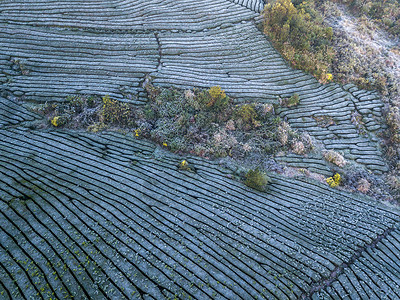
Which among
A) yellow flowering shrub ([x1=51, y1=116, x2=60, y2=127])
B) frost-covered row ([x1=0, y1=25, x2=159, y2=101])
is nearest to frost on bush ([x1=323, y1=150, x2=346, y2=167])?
frost-covered row ([x1=0, y1=25, x2=159, y2=101])

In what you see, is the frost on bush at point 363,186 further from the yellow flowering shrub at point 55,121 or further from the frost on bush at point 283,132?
the yellow flowering shrub at point 55,121

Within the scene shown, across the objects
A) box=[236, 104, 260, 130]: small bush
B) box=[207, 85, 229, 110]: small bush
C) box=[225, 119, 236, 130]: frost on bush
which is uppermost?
box=[207, 85, 229, 110]: small bush

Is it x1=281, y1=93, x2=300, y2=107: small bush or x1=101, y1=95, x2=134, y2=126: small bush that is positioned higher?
x1=281, y1=93, x2=300, y2=107: small bush

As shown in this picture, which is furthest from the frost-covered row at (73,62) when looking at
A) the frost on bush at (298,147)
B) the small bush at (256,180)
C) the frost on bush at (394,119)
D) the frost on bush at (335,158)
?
the frost on bush at (394,119)

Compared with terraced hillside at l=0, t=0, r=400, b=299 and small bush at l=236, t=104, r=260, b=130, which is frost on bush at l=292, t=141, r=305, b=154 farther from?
small bush at l=236, t=104, r=260, b=130

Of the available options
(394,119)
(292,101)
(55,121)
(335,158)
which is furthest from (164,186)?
(394,119)
